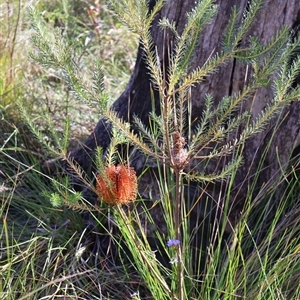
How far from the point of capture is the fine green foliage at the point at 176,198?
1840mm

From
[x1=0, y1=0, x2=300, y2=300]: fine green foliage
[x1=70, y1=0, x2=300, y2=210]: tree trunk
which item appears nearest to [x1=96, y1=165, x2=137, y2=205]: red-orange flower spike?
[x1=0, y1=0, x2=300, y2=300]: fine green foliage

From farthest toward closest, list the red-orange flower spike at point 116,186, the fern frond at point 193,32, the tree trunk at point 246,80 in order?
the tree trunk at point 246,80, the red-orange flower spike at point 116,186, the fern frond at point 193,32

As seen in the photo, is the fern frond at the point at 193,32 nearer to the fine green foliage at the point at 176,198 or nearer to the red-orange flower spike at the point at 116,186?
the fine green foliage at the point at 176,198

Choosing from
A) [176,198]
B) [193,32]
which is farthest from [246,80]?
[193,32]

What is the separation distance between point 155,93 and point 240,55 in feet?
3.68

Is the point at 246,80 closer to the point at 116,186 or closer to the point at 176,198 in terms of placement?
the point at 176,198

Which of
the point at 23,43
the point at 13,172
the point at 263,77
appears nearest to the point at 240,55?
the point at 263,77

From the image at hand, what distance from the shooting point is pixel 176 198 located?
2.09 metres

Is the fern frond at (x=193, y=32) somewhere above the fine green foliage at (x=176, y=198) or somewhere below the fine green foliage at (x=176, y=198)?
above

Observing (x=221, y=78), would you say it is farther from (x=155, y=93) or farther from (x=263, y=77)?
(x=263, y=77)

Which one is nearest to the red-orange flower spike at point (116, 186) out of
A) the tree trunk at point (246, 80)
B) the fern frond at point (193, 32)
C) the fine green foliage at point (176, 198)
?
the fine green foliage at point (176, 198)

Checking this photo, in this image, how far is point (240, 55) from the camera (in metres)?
1.89

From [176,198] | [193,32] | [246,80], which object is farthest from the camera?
[246,80]

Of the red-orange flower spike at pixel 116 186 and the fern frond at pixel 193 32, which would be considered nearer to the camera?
the fern frond at pixel 193 32
